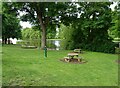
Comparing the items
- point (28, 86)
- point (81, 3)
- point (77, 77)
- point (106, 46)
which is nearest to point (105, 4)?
point (81, 3)

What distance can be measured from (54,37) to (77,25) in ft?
157

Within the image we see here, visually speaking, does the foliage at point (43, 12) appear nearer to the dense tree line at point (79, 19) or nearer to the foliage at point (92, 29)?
the dense tree line at point (79, 19)

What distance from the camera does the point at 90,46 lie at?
25703 mm

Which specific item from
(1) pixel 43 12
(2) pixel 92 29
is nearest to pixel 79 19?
(2) pixel 92 29

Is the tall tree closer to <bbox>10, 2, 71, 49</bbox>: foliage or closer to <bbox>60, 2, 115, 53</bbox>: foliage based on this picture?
<bbox>10, 2, 71, 49</bbox>: foliage

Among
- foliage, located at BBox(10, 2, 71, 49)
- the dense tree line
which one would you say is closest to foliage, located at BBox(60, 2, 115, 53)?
the dense tree line

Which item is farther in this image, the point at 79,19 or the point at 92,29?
the point at 92,29

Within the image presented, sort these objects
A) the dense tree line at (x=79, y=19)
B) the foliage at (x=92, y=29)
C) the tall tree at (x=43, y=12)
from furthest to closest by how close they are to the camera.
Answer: the foliage at (x=92, y=29) < the dense tree line at (x=79, y=19) < the tall tree at (x=43, y=12)

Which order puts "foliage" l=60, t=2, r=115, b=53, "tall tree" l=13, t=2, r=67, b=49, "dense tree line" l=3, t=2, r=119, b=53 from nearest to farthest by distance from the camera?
"tall tree" l=13, t=2, r=67, b=49 → "dense tree line" l=3, t=2, r=119, b=53 → "foliage" l=60, t=2, r=115, b=53

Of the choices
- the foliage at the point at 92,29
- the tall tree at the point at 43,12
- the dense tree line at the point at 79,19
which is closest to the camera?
the tall tree at the point at 43,12

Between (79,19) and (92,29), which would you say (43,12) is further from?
(92,29)

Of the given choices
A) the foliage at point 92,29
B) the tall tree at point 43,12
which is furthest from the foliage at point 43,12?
the foliage at point 92,29

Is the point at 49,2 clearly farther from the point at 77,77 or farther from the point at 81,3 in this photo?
the point at 77,77

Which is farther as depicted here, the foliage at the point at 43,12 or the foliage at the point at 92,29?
the foliage at the point at 92,29
